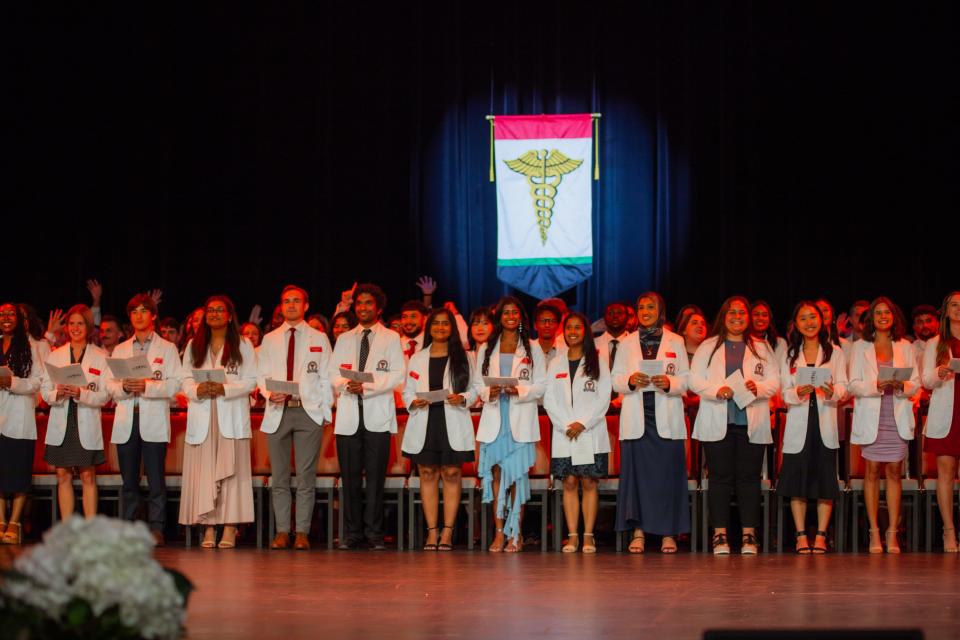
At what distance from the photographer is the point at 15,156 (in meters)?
12.3

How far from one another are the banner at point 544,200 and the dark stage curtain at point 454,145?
0.15 meters

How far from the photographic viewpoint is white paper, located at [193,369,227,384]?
8578mm

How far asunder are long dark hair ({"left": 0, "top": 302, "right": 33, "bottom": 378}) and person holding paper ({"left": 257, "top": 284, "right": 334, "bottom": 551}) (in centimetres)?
170

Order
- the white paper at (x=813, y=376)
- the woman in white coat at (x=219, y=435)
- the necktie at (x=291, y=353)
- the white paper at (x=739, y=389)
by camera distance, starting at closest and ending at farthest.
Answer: the white paper at (x=813, y=376), the white paper at (x=739, y=389), the woman in white coat at (x=219, y=435), the necktie at (x=291, y=353)

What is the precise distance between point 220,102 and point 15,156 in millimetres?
2037

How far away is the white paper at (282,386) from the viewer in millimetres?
8672

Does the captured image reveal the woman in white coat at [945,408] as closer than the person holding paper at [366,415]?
Yes

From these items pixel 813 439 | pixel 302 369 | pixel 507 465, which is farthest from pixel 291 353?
pixel 813 439

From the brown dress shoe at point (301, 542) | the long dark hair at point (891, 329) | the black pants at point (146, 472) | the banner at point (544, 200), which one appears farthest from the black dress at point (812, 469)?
the black pants at point (146, 472)

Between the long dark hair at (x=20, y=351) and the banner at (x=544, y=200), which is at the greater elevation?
the banner at (x=544, y=200)

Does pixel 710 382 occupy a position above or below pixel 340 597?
above

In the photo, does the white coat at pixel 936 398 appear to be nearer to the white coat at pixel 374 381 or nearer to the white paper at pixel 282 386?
the white coat at pixel 374 381

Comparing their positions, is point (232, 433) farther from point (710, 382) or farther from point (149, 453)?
point (710, 382)

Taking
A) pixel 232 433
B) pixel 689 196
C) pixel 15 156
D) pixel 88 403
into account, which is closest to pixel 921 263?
pixel 689 196
